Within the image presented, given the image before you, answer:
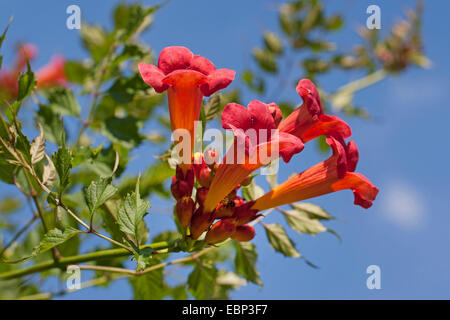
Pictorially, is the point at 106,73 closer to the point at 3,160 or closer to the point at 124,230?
the point at 3,160

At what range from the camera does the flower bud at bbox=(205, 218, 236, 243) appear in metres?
1.84

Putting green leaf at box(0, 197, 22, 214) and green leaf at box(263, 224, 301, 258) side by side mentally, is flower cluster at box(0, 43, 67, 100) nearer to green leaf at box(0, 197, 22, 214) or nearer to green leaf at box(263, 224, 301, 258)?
green leaf at box(0, 197, 22, 214)

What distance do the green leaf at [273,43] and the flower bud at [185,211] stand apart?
3.85 meters

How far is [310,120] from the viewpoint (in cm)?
188

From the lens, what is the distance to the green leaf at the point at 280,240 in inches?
96.0

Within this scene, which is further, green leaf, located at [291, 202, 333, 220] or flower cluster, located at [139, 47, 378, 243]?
green leaf, located at [291, 202, 333, 220]

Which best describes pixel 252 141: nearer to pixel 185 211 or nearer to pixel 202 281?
pixel 185 211

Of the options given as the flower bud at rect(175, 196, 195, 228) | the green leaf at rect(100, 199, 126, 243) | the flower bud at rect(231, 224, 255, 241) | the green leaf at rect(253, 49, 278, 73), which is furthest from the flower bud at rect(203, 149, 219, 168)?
the green leaf at rect(253, 49, 278, 73)

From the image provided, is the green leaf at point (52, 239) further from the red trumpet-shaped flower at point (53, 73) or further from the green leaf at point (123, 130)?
the red trumpet-shaped flower at point (53, 73)

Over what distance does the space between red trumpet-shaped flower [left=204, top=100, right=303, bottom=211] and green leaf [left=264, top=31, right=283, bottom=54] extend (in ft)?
12.6

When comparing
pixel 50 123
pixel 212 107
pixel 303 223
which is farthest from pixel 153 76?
pixel 303 223

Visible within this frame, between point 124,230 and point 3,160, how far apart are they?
0.67m

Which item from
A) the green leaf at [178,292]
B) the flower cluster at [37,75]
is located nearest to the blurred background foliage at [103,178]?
the green leaf at [178,292]
